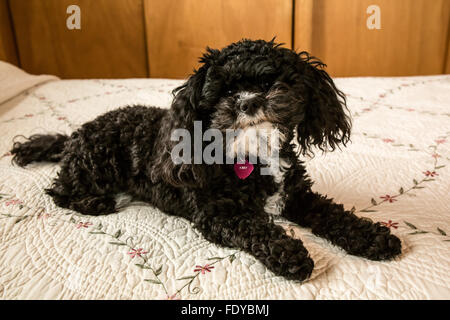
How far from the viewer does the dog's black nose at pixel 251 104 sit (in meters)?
1.04

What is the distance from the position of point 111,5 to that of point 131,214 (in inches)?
109

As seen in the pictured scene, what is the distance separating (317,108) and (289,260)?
0.54 m

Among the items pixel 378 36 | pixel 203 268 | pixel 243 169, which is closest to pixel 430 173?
pixel 243 169

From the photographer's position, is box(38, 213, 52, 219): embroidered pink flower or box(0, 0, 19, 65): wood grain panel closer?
box(38, 213, 52, 219): embroidered pink flower

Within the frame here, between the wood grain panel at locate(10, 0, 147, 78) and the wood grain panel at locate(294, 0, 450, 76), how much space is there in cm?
158

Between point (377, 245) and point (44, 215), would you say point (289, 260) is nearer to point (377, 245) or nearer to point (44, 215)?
point (377, 245)

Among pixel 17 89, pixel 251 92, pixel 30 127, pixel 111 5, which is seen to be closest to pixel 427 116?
pixel 251 92

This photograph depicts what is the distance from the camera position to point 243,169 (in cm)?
125

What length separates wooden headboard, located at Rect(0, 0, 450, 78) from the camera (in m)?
3.47

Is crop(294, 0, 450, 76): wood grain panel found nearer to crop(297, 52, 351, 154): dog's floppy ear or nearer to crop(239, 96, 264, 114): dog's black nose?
crop(297, 52, 351, 154): dog's floppy ear

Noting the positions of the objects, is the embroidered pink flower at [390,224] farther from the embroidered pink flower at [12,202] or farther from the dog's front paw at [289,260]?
the embroidered pink flower at [12,202]

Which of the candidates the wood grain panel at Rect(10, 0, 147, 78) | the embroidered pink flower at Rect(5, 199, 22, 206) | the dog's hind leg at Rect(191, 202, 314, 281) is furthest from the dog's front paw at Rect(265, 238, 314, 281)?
the wood grain panel at Rect(10, 0, 147, 78)

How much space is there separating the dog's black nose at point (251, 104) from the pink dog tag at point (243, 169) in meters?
0.25
